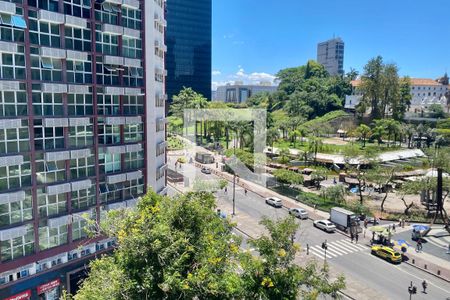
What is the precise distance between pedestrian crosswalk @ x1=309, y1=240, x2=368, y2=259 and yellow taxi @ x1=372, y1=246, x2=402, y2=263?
1813 mm

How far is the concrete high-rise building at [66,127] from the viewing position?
21.5 meters

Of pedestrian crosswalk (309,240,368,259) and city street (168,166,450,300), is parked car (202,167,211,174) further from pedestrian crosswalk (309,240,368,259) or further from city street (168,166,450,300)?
pedestrian crosswalk (309,240,368,259)

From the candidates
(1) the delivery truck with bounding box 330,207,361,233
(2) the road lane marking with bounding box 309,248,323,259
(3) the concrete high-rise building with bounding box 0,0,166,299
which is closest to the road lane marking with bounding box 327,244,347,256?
(2) the road lane marking with bounding box 309,248,323,259

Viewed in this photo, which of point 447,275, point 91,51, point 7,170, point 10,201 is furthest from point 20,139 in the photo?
point 447,275

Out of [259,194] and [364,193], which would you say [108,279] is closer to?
[259,194]

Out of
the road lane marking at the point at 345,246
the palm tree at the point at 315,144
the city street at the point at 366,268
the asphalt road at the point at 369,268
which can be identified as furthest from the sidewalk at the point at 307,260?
the palm tree at the point at 315,144

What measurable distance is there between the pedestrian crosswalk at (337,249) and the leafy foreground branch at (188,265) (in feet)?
66.2

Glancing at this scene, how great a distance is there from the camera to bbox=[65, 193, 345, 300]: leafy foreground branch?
12352 mm

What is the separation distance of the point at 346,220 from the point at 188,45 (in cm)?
12178

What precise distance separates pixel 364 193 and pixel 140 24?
41968mm

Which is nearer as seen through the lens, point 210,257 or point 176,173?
point 210,257

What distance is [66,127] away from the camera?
23.9 meters

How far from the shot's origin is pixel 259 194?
5425cm

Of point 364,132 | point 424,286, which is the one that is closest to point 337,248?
point 424,286
